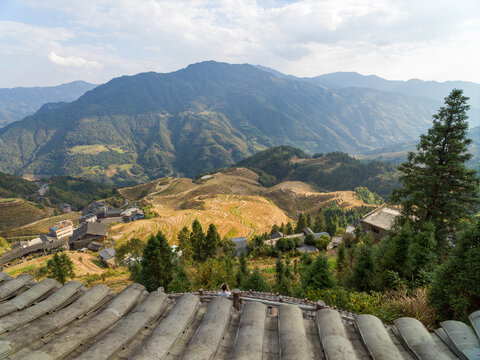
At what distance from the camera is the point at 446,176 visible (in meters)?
15.1

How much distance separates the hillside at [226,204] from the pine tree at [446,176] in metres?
51.4

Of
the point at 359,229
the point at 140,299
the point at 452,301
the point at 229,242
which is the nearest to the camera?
the point at 140,299

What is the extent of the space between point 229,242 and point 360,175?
147 meters

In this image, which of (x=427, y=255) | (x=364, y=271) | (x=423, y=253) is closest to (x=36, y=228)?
(x=364, y=271)

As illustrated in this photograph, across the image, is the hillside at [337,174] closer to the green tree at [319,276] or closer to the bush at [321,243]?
the bush at [321,243]

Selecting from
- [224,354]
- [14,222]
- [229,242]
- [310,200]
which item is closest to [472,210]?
[224,354]

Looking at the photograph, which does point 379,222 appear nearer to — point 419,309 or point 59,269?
point 419,309

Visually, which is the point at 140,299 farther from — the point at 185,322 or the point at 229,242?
the point at 229,242

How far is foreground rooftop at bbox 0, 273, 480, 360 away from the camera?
4.28 metres

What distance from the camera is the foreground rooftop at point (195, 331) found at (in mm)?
4277

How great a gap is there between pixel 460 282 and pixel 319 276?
332 inches

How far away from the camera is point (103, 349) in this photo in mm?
4188

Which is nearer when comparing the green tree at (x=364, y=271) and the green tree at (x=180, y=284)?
the green tree at (x=364, y=271)

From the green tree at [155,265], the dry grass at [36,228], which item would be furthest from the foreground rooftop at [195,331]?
the dry grass at [36,228]
